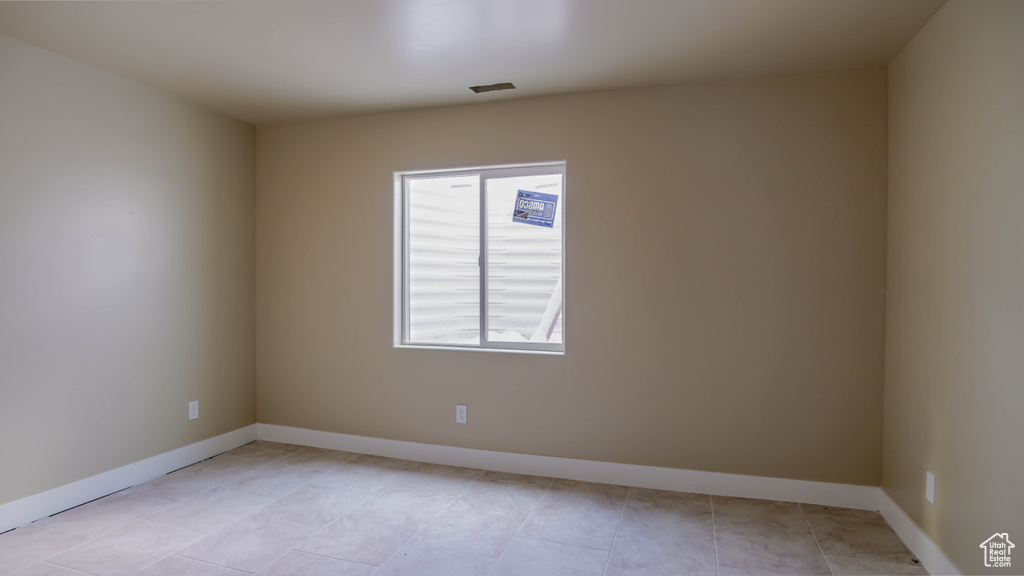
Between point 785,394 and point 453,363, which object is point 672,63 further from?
point 453,363

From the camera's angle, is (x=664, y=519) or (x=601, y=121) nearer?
(x=664, y=519)

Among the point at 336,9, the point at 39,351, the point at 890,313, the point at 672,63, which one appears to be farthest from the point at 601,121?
the point at 39,351

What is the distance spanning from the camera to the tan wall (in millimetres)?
1899

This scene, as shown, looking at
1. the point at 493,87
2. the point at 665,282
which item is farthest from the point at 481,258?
the point at 665,282

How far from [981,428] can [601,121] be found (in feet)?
7.97

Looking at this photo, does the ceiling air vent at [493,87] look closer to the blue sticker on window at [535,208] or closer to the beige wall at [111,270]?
the blue sticker on window at [535,208]

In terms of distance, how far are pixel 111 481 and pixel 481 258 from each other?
2.61 m

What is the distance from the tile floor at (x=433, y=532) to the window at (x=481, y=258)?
39.0 inches

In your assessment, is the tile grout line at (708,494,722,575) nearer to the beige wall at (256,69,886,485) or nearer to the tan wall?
the beige wall at (256,69,886,485)

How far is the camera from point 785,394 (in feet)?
10.3

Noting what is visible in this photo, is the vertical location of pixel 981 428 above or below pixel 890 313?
below

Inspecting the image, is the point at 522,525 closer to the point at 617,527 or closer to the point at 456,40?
the point at 617,527

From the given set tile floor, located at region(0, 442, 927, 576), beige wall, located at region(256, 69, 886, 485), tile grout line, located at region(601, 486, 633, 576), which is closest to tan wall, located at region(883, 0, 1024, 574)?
beige wall, located at region(256, 69, 886, 485)
